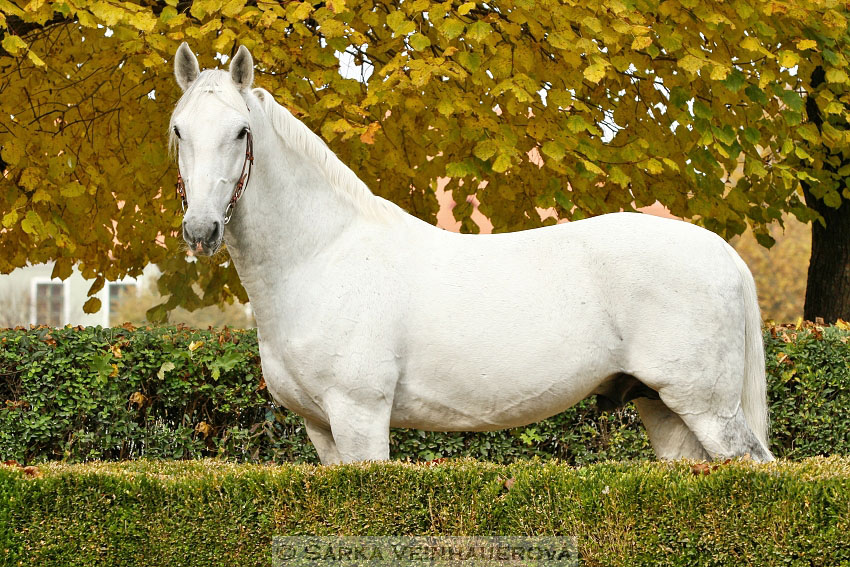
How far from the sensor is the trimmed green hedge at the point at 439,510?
12.0 feet

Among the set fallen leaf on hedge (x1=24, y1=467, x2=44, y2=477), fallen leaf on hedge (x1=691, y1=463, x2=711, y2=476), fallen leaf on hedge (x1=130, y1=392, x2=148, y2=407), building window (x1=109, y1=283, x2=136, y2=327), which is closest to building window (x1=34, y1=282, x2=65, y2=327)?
building window (x1=109, y1=283, x2=136, y2=327)

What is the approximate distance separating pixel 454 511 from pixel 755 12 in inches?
Result: 191

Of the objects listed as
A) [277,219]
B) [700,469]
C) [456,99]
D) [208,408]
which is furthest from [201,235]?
[456,99]

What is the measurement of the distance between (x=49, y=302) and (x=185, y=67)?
34.8 meters

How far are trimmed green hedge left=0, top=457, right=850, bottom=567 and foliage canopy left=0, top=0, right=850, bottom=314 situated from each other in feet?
9.41

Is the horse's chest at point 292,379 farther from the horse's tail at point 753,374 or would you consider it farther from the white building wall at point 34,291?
the white building wall at point 34,291

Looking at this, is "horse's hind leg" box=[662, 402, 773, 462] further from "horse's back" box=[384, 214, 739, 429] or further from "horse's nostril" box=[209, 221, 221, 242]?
"horse's nostril" box=[209, 221, 221, 242]

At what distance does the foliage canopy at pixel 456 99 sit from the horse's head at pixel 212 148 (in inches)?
88.7

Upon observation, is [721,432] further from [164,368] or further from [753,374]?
[164,368]

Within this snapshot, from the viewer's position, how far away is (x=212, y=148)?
3.84 meters

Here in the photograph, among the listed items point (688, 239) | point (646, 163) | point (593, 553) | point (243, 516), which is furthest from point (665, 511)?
point (646, 163)

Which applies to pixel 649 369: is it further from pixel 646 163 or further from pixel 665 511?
pixel 646 163

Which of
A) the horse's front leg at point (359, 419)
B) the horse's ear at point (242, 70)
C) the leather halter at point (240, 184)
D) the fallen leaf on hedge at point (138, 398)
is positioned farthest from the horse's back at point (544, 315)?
the fallen leaf on hedge at point (138, 398)

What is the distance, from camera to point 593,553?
12.3ft
